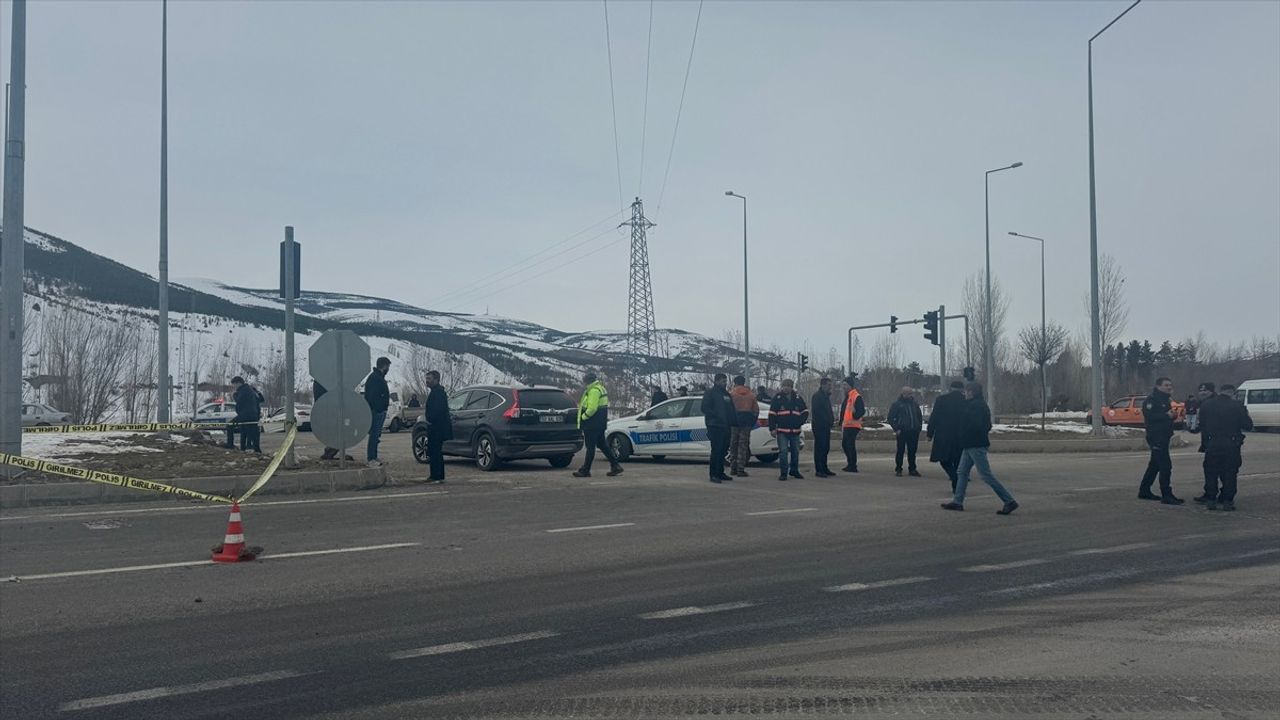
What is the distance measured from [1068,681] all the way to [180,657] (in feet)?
16.7

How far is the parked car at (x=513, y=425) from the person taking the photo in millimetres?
18281

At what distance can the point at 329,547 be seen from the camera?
9.73 metres

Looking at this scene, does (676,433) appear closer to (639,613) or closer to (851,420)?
(851,420)

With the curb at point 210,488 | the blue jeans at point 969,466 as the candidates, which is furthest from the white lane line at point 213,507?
the blue jeans at point 969,466

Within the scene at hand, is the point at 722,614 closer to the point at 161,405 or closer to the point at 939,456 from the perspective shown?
the point at 939,456

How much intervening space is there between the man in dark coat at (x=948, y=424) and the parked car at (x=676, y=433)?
6.15 meters

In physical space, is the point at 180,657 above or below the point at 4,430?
below

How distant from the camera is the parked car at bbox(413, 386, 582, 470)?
60.0 feet

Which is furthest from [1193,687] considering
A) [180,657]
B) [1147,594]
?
[180,657]

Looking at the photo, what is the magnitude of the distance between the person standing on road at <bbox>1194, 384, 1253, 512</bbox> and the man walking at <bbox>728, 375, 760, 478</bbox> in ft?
22.8

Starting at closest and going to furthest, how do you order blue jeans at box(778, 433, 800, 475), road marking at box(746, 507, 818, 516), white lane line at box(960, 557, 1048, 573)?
white lane line at box(960, 557, 1048, 573) → road marking at box(746, 507, 818, 516) → blue jeans at box(778, 433, 800, 475)

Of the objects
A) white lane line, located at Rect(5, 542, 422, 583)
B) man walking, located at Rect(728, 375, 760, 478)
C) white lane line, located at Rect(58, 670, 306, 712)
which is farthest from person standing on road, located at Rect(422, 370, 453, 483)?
white lane line, located at Rect(58, 670, 306, 712)

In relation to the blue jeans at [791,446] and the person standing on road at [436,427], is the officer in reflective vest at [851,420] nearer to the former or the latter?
the blue jeans at [791,446]

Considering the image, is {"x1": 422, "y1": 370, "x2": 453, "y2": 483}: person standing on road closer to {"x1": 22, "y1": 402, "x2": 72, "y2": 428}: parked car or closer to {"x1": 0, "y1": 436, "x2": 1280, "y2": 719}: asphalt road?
{"x1": 0, "y1": 436, "x2": 1280, "y2": 719}: asphalt road
